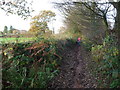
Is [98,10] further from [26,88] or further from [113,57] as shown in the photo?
[26,88]

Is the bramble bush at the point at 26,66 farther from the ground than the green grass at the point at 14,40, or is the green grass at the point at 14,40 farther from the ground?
the green grass at the point at 14,40

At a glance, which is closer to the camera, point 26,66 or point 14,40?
point 26,66

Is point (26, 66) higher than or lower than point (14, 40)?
lower

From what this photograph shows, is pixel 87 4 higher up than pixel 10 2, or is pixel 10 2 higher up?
pixel 87 4

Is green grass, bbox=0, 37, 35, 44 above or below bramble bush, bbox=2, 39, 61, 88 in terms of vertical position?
above

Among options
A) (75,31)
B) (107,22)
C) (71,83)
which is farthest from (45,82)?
(75,31)

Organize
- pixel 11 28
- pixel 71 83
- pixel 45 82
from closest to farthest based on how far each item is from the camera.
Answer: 1. pixel 45 82
2. pixel 71 83
3. pixel 11 28

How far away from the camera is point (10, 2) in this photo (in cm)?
611

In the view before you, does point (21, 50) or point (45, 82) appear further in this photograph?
point (21, 50)

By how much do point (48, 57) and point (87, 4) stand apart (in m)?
4.84

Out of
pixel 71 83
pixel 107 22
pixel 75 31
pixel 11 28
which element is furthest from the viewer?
pixel 75 31

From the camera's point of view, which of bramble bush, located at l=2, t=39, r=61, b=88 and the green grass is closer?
bramble bush, located at l=2, t=39, r=61, b=88

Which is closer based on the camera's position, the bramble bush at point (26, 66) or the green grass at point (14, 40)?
the bramble bush at point (26, 66)

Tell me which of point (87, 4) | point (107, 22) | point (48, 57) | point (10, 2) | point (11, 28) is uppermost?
point (87, 4)
